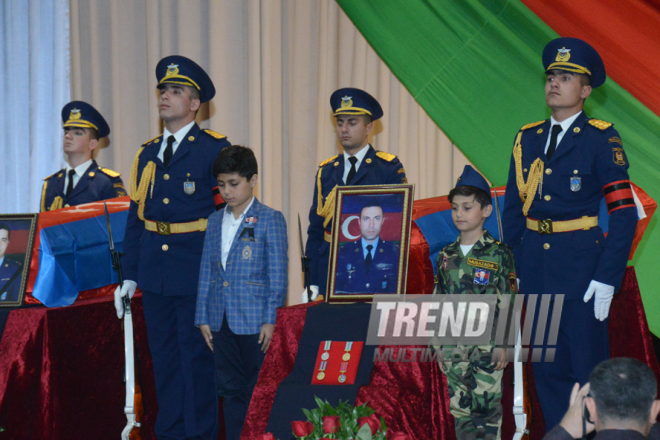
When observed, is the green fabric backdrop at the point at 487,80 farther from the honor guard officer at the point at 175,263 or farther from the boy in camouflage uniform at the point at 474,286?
the honor guard officer at the point at 175,263

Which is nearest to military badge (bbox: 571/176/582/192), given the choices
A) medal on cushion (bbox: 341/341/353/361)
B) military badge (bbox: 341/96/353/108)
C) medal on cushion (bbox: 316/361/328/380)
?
medal on cushion (bbox: 341/341/353/361)

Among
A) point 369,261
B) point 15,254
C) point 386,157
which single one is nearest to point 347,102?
point 386,157

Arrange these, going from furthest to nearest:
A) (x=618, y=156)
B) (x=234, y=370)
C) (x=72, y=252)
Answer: (x=72, y=252), (x=234, y=370), (x=618, y=156)

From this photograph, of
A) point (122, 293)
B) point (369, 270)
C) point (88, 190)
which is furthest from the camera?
point (88, 190)

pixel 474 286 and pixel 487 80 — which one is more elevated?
pixel 487 80

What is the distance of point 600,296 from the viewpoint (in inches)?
114

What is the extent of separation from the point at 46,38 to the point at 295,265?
9.13 ft

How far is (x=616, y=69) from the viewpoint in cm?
401

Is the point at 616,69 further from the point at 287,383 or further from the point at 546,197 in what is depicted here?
the point at 287,383

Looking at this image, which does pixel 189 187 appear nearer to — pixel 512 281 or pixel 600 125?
pixel 512 281

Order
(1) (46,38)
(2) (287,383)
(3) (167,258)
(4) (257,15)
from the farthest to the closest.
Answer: (1) (46,38) < (4) (257,15) < (3) (167,258) < (2) (287,383)

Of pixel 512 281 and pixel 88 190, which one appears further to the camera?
pixel 88 190

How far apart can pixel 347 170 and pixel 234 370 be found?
4.43ft

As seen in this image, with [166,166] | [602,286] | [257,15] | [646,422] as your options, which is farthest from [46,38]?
[646,422]
